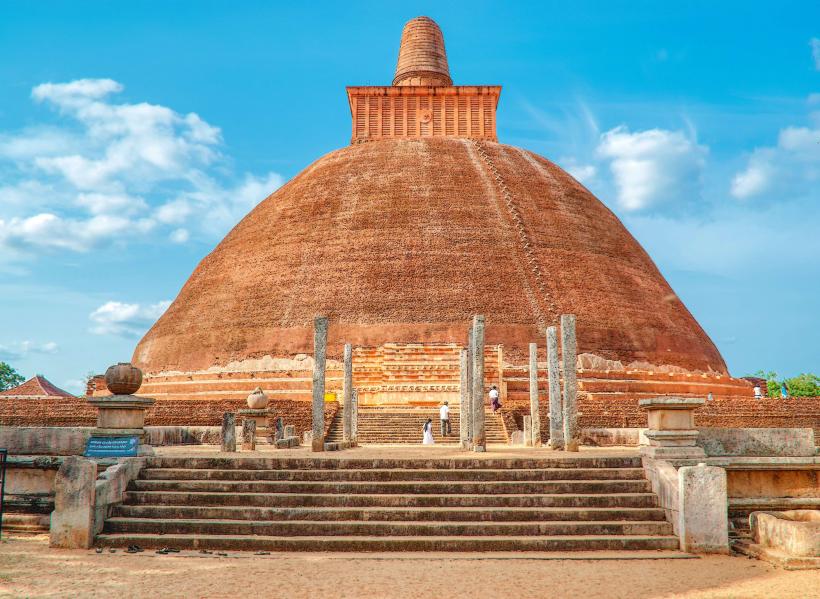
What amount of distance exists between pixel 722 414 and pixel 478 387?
12.1 meters

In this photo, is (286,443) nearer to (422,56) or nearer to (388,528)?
(388,528)

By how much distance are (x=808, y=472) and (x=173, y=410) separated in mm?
19206

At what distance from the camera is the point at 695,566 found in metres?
7.50

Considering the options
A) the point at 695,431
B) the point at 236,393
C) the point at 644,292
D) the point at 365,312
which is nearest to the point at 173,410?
the point at 236,393

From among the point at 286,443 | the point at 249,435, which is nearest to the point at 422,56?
the point at 286,443

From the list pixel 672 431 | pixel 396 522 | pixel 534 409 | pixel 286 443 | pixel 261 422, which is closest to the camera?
pixel 396 522

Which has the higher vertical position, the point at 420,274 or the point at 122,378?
the point at 420,274

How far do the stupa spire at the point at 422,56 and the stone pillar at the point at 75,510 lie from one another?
3531 centimetres

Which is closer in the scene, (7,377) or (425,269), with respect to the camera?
(425,269)

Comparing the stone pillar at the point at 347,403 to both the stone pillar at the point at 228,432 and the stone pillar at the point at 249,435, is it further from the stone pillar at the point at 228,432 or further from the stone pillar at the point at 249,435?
the stone pillar at the point at 228,432

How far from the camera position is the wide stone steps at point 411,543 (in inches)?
319

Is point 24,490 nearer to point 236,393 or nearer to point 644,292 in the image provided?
point 236,393

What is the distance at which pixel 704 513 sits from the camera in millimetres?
8102

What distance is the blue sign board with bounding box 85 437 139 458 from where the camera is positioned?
9.44 meters
